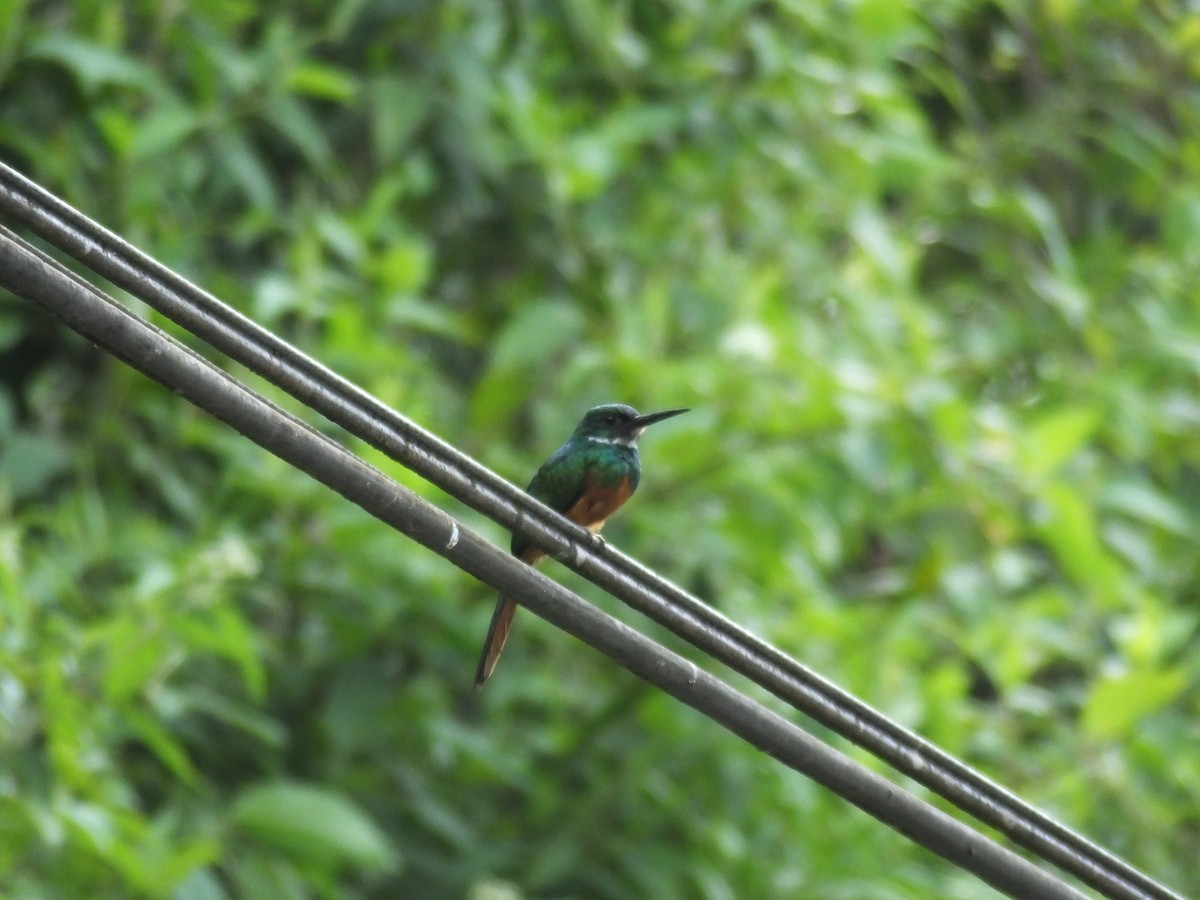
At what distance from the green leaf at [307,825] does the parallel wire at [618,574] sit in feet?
4.19

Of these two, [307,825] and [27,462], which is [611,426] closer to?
[307,825]

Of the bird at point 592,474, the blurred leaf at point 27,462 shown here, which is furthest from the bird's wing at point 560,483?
the blurred leaf at point 27,462

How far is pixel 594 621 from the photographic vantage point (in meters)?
1.51

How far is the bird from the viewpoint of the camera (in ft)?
9.32

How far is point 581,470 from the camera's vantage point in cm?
285

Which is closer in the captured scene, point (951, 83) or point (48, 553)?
point (48, 553)

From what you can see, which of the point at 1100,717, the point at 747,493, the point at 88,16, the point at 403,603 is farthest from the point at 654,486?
the point at 88,16

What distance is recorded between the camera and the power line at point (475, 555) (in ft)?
4.39

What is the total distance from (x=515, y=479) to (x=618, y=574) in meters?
1.75

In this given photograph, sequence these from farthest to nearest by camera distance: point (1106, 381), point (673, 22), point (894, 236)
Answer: point (894, 236) → point (1106, 381) → point (673, 22)

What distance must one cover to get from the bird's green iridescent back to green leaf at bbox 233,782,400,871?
510mm

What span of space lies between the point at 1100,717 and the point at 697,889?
926 millimetres

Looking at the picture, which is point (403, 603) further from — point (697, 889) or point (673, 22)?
point (673, 22)

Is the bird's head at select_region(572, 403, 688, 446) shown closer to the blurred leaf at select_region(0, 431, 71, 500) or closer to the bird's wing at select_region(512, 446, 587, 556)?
the bird's wing at select_region(512, 446, 587, 556)
